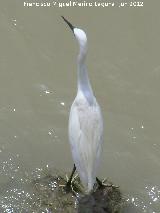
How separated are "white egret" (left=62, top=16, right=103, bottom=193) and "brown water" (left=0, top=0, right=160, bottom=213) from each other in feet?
3.79

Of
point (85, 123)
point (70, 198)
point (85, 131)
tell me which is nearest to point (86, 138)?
point (85, 131)

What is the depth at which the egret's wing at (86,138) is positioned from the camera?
7625 mm

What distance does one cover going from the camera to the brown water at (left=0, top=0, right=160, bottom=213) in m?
9.02

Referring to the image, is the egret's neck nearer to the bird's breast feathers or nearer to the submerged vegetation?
the bird's breast feathers

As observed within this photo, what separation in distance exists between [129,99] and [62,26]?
6.31ft

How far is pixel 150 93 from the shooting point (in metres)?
10.3

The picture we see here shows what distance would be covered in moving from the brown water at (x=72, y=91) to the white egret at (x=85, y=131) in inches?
45.5

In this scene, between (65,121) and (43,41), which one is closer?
(65,121)

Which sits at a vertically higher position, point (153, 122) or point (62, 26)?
point (62, 26)

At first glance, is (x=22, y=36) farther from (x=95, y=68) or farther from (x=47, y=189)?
(x=47, y=189)

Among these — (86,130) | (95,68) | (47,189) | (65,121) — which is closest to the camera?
(86,130)

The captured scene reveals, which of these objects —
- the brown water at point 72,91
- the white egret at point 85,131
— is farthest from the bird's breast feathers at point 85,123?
the brown water at point 72,91

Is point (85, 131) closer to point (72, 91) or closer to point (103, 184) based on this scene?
point (103, 184)

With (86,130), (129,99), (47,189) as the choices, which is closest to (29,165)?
(47,189)
